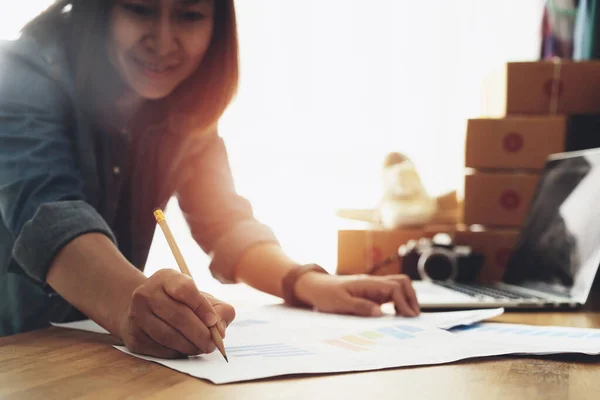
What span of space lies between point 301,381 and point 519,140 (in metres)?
1.08

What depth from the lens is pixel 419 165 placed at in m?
2.23

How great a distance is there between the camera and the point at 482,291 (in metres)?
0.97

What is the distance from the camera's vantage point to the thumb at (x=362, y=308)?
2.41 feet

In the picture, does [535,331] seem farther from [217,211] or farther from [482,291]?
[217,211]

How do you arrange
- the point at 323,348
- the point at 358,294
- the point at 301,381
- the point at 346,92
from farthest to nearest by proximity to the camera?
the point at 346,92 < the point at 358,294 < the point at 323,348 < the point at 301,381

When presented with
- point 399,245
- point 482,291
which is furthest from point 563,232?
point 399,245

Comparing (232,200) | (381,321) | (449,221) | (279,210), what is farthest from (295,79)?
(381,321)

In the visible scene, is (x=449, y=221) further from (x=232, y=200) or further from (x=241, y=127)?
(x=241, y=127)

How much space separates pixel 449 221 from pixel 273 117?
0.89 meters

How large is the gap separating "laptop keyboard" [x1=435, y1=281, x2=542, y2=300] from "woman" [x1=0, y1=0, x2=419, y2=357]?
199 mm

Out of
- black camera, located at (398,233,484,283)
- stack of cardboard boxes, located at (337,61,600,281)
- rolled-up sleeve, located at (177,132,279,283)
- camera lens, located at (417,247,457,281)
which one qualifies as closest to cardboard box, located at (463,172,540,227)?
stack of cardboard boxes, located at (337,61,600,281)

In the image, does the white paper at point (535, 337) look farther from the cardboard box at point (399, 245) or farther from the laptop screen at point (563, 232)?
the cardboard box at point (399, 245)

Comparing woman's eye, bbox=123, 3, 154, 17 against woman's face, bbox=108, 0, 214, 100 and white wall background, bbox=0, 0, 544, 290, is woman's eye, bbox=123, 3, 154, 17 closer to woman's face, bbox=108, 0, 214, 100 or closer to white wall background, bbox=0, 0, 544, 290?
woman's face, bbox=108, 0, 214, 100

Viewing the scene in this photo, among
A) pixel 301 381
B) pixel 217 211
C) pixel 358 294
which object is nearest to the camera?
pixel 301 381
